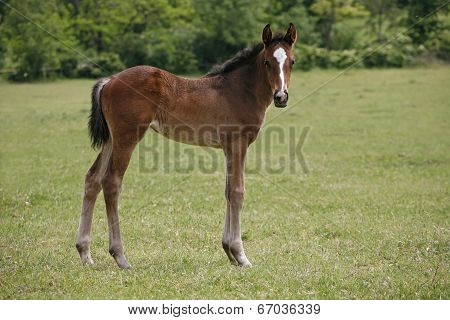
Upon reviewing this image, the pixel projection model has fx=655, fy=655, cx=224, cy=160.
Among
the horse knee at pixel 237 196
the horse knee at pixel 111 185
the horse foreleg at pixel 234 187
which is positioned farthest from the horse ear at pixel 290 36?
the horse knee at pixel 111 185

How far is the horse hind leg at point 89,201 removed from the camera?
774cm

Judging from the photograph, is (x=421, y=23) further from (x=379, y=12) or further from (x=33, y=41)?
(x=33, y=41)

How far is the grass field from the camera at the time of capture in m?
6.80

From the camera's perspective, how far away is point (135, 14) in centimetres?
4425

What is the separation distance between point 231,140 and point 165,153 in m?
9.88

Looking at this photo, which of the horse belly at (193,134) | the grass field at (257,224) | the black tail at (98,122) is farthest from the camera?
the horse belly at (193,134)

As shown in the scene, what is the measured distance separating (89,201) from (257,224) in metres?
3.10

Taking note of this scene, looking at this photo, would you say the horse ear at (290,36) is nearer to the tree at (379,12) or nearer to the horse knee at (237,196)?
the horse knee at (237,196)

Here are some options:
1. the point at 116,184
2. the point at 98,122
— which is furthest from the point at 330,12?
the point at 116,184

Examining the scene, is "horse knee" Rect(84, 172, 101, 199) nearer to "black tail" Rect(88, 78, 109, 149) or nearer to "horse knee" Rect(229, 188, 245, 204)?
"black tail" Rect(88, 78, 109, 149)

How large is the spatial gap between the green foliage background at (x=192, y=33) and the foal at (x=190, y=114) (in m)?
28.0

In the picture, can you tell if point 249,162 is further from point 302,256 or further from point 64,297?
point 64,297

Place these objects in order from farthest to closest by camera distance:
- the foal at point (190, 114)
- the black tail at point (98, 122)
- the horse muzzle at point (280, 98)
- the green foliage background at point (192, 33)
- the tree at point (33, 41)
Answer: the green foliage background at point (192, 33) < the tree at point (33, 41) < the black tail at point (98, 122) < the foal at point (190, 114) < the horse muzzle at point (280, 98)

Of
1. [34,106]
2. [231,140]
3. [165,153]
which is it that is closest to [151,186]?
[165,153]
